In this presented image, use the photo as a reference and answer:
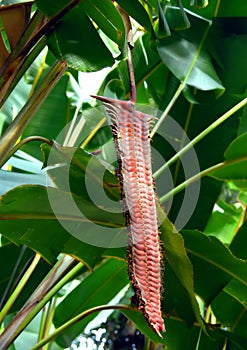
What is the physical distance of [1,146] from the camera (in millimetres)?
977

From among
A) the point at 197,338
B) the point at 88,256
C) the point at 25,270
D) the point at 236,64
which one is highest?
the point at 236,64

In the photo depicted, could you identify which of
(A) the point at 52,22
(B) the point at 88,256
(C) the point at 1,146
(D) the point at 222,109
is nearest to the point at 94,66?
(A) the point at 52,22

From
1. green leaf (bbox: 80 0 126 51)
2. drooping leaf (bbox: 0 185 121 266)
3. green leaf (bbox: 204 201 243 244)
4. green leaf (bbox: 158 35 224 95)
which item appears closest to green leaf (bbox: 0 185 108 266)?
drooping leaf (bbox: 0 185 121 266)

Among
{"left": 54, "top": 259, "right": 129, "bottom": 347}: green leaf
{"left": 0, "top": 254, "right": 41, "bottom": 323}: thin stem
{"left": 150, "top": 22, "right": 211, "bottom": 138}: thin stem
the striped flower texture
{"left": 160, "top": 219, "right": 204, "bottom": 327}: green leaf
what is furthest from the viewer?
{"left": 54, "top": 259, "right": 129, "bottom": 347}: green leaf

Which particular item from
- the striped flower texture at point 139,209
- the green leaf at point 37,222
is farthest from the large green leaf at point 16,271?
the striped flower texture at point 139,209

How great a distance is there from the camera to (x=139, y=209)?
619 mm

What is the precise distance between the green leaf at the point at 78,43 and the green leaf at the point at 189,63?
380mm

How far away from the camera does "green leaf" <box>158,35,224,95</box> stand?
1.37m

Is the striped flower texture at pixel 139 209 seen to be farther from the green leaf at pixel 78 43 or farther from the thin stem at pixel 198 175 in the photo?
the thin stem at pixel 198 175

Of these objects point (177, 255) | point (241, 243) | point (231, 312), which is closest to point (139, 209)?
point (177, 255)

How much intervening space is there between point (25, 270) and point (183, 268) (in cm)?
51

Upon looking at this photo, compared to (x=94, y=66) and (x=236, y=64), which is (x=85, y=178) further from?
(x=236, y=64)

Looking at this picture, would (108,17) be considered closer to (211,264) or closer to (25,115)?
(25,115)

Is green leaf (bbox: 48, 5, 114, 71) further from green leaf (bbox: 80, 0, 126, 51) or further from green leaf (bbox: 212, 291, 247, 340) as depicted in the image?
green leaf (bbox: 212, 291, 247, 340)
